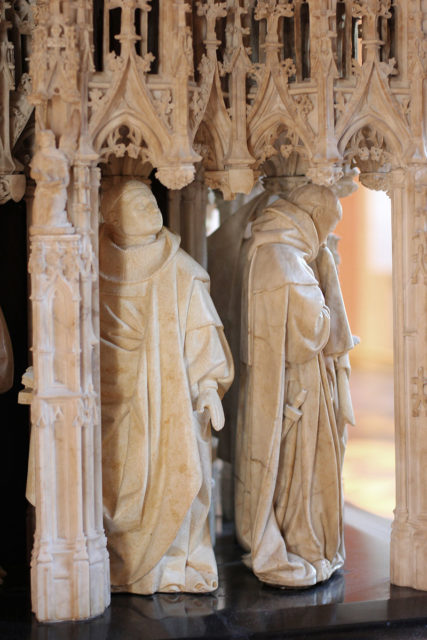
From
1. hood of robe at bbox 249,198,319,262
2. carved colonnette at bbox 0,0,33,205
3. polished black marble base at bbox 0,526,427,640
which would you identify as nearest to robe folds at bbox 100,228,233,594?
polished black marble base at bbox 0,526,427,640

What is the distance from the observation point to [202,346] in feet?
19.8

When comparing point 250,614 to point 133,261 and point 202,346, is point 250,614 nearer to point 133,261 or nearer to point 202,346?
point 202,346

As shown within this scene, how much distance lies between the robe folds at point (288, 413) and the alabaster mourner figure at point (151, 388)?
0.28m

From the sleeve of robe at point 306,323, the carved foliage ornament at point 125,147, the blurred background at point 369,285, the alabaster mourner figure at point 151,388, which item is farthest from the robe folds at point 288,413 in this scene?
the blurred background at point 369,285

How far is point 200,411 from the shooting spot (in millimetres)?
5984

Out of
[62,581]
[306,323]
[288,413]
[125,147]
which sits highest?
[125,147]

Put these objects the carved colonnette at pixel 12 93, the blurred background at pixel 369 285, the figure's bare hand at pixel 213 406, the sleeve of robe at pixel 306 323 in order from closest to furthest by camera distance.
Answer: the figure's bare hand at pixel 213 406 → the carved colonnette at pixel 12 93 → the sleeve of robe at pixel 306 323 → the blurred background at pixel 369 285

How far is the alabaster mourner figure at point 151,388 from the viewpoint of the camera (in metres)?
6.00

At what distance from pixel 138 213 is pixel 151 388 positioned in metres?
0.83

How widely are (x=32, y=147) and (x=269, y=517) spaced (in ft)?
7.03

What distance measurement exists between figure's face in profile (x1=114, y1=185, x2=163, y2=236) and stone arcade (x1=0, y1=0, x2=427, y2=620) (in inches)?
7.8

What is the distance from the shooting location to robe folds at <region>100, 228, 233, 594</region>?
600cm

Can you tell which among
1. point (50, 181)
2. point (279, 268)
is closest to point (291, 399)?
point (279, 268)

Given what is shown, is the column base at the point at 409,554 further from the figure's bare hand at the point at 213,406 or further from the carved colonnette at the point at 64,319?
the carved colonnette at the point at 64,319
